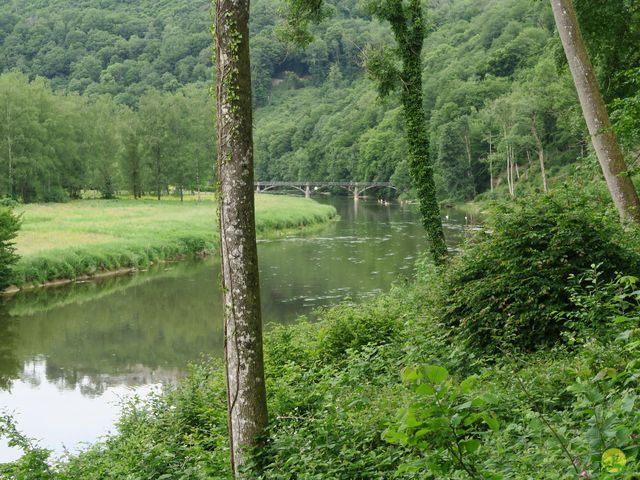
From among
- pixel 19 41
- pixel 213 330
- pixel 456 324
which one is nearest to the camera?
pixel 456 324

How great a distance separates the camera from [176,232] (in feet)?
135

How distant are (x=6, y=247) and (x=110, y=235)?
10874 mm

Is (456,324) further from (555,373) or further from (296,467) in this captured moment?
(296,467)

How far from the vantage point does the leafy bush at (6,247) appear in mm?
26562

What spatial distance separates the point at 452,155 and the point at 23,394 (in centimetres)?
6634

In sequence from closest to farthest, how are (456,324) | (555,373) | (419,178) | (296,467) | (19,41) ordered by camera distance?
(296,467) < (555,373) < (456,324) < (419,178) < (19,41)

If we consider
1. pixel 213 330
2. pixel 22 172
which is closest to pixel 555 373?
pixel 213 330

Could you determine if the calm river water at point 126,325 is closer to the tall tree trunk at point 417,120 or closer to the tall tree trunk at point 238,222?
the tall tree trunk at point 417,120

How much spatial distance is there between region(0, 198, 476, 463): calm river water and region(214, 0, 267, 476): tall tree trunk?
6322mm

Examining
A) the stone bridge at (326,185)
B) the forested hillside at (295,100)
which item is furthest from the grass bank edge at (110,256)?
the stone bridge at (326,185)

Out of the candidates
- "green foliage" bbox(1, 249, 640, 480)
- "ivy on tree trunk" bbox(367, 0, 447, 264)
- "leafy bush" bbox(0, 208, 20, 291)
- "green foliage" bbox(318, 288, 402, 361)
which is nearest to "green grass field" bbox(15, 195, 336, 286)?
"leafy bush" bbox(0, 208, 20, 291)

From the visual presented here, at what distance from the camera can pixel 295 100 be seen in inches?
6796

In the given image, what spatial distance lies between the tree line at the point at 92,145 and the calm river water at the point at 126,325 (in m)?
26.4

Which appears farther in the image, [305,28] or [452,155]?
[452,155]
